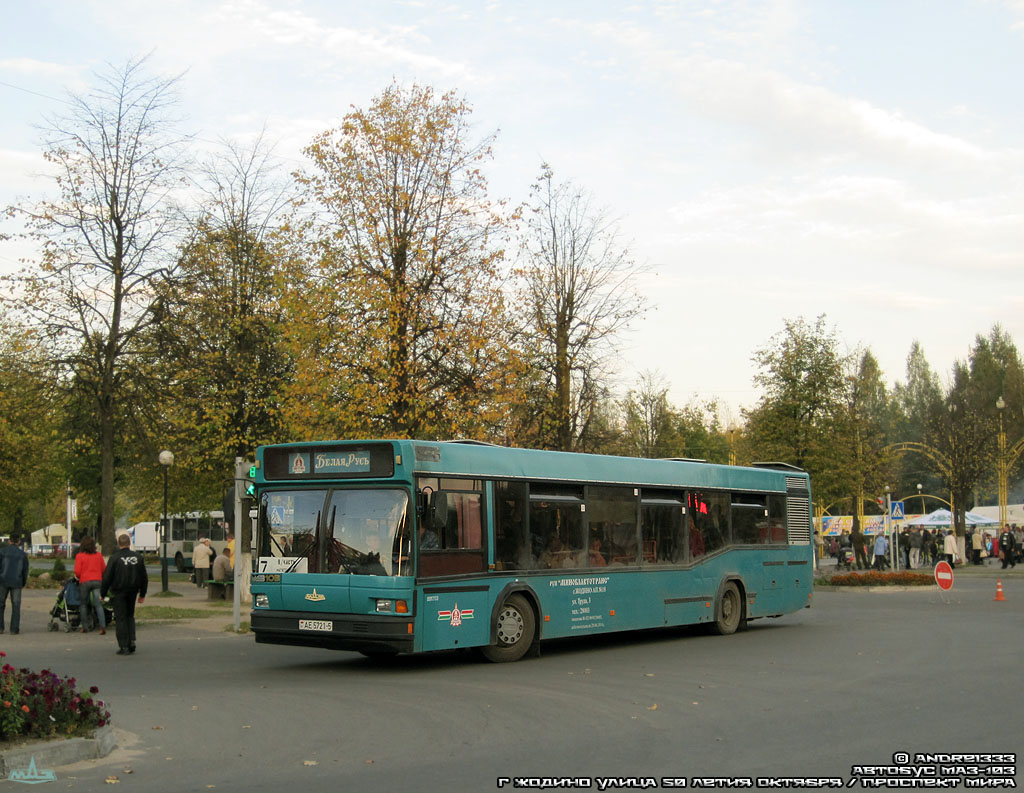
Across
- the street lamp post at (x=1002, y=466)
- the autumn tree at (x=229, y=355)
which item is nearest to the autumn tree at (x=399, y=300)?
the autumn tree at (x=229, y=355)

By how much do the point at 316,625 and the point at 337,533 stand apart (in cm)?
113

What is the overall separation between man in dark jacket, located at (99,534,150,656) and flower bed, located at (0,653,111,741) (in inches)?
296

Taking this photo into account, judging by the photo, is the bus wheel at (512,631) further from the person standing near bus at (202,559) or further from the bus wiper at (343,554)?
the person standing near bus at (202,559)

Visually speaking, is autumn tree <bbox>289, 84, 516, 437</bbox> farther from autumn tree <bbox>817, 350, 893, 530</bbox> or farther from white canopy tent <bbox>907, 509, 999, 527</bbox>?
white canopy tent <bbox>907, 509, 999, 527</bbox>

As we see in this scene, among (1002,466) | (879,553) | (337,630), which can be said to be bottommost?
(879,553)

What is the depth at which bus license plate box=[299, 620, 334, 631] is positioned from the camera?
543 inches

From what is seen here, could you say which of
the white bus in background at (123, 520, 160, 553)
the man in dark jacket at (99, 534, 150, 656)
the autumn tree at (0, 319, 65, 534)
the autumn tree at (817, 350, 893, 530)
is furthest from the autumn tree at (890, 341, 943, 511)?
the man in dark jacket at (99, 534, 150, 656)

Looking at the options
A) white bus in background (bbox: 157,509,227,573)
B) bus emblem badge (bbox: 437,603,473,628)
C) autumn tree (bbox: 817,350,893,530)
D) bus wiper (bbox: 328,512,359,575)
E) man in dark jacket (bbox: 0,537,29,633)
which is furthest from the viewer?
white bus in background (bbox: 157,509,227,573)

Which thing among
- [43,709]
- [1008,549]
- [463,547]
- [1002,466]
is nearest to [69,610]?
[463,547]

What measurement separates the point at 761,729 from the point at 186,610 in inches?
728

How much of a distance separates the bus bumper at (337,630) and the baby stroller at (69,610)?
25.7ft

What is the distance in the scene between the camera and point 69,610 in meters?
21.2

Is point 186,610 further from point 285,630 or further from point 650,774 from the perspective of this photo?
point 650,774

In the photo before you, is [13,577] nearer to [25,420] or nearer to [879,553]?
[25,420]
